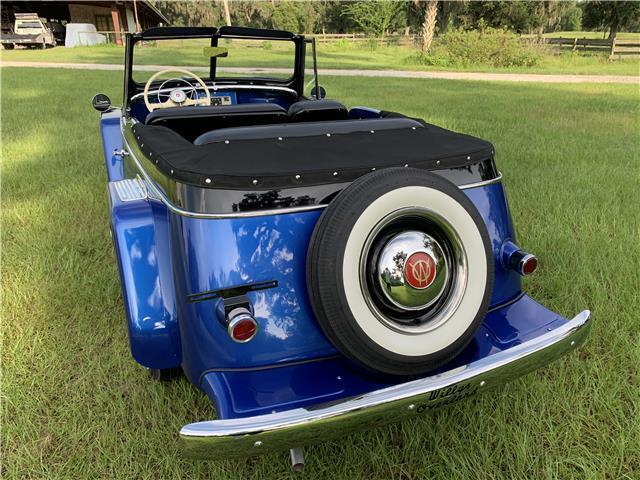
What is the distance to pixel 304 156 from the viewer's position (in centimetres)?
176

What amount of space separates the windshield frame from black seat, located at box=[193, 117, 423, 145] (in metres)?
1.64

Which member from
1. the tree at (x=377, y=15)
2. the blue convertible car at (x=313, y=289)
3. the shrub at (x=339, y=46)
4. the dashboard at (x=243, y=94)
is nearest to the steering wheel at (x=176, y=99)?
the dashboard at (x=243, y=94)

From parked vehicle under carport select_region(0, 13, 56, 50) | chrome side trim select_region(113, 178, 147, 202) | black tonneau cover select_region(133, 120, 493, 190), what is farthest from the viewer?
parked vehicle under carport select_region(0, 13, 56, 50)

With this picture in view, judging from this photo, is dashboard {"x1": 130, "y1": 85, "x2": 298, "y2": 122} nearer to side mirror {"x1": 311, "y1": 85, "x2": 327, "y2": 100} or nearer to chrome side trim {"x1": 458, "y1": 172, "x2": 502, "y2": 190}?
side mirror {"x1": 311, "y1": 85, "x2": 327, "y2": 100}

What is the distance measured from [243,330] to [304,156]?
671 mm

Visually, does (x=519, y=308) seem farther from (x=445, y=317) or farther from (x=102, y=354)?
(x=102, y=354)

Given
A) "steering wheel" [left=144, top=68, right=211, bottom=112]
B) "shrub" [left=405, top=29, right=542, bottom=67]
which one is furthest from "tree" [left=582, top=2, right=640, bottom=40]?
"steering wheel" [left=144, top=68, right=211, bottom=112]

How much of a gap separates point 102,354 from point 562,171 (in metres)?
4.57

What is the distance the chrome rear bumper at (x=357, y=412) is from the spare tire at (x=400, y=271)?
0.12m

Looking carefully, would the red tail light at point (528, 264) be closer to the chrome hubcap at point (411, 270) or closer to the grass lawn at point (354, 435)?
the chrome hubcap at point (411, 270)

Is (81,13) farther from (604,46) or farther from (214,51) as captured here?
(214,51)

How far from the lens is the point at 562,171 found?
4.91 metres

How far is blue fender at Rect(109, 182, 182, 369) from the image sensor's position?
5.69ft

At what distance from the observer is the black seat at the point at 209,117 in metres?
2.67
